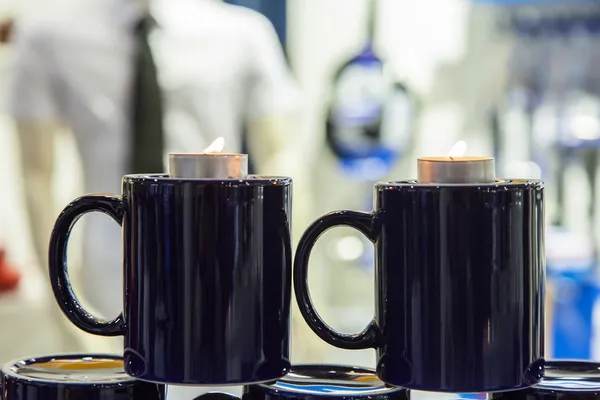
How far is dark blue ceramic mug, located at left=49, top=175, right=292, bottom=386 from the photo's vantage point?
52 cm

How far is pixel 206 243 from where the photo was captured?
53 cm

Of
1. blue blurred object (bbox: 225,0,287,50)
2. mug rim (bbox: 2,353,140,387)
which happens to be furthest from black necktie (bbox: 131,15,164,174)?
mug rim (bbox: 2,353,140,387)

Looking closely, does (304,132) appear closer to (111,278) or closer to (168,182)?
(111,278)

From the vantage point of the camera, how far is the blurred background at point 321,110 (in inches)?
63.7

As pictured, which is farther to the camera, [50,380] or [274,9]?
[274,9]

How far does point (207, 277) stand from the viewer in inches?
20.7

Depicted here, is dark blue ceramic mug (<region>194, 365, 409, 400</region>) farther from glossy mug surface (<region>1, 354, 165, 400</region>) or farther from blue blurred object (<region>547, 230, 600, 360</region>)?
blue blurred object (<region>547, 230, 600, 360</region>)

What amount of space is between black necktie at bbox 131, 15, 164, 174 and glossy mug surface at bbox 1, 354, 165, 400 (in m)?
0.96

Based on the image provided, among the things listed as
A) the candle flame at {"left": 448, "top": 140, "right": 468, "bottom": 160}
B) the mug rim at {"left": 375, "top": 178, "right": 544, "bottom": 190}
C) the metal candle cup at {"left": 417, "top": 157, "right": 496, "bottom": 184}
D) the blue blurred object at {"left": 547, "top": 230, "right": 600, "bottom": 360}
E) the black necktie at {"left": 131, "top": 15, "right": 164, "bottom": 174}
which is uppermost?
the black necktie at {"left": 131, "top": 15, "right": 164, "bottom": 174}

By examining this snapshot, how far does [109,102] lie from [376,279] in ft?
3.75

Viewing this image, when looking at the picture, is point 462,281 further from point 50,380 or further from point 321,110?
point 321,110

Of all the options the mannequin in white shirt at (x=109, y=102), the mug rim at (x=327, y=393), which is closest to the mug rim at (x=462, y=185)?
the mug rim at (x=327, y=393)

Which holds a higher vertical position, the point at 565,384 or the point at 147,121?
the point at 147,121

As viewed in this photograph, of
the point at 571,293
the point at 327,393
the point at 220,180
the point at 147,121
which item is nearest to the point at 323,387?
the point at 327,393
